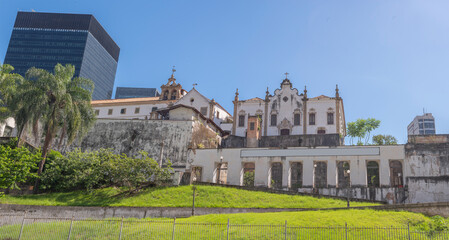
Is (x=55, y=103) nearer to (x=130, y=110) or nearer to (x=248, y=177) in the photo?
(x=248, y=177)

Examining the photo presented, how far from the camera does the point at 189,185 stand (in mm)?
31797

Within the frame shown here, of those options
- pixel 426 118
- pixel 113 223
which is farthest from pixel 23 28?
pixel 426 118

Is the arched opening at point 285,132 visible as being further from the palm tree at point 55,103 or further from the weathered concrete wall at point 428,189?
the palm tree at point 55,103

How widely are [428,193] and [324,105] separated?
21.5m

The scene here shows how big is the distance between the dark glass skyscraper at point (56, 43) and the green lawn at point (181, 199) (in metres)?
80.9

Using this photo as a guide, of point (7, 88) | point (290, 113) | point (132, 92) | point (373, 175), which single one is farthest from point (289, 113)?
point (132, 92)

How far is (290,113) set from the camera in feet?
165

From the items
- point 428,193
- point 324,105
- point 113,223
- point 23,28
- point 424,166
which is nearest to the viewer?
point 113,223

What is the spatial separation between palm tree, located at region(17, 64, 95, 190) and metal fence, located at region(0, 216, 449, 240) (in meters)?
13.0

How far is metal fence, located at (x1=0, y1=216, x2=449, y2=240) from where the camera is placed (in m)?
15.8

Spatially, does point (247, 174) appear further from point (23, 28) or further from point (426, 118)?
point (426, 118)

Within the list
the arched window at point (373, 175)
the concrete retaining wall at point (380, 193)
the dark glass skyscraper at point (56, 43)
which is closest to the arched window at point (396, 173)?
the arched window at point (373, 175)

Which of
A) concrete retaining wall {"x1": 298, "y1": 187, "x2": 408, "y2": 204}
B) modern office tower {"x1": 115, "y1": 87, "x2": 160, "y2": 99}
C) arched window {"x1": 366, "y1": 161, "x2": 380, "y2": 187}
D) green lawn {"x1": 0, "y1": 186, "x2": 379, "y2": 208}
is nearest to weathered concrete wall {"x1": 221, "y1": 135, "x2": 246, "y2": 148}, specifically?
arched window {"x1": 366, "y1": 161, "x2": 380, "y2": 187}

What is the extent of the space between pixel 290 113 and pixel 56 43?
81320 millimetres
